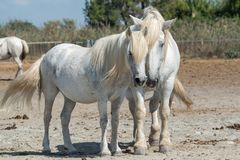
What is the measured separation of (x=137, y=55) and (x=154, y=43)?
37 centimetres

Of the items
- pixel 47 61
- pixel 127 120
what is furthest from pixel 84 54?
pixel 127 120

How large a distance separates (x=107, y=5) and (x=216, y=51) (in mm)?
24978

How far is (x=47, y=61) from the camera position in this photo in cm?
938

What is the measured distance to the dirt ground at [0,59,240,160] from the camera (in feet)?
28.7

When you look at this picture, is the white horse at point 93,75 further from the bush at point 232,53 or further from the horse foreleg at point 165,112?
the bush at point 232,53

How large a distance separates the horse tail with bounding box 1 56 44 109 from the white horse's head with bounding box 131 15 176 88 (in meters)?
1.89

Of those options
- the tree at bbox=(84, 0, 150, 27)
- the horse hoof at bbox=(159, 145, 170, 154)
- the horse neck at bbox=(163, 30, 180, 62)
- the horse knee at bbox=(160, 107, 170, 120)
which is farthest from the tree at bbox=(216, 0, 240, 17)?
the horse hoof at bbox=(159, 145, 170, 154)

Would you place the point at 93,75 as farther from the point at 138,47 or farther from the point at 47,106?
the point at 47,106

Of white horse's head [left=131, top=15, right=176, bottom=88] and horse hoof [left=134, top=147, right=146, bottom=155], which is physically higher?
white horse's head [left=131, top=15, right=176, bottom=88]

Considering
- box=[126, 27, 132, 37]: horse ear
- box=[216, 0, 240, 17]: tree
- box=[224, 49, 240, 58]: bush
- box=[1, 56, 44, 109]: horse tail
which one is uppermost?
box=[216, 0, 240, 17]: tree

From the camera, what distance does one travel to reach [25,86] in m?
9.57

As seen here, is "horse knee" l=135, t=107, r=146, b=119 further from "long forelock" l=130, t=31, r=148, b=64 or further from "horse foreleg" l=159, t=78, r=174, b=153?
"long forelock" l=130, t=31, r=148, b=64

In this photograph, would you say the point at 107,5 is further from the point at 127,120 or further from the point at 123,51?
the point at 123,51

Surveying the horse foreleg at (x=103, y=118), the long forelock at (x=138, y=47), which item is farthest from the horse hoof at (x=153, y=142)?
the long forelock at (x=138, y=47)
